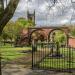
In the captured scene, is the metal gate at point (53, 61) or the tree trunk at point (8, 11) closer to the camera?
the tree trunk at point (8, 11)

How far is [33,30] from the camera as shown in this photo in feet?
195

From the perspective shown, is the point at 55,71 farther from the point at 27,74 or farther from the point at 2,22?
the point at 2,22

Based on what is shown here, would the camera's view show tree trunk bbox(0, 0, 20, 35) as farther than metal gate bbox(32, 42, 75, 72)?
No

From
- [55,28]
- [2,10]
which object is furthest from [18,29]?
[2,10]

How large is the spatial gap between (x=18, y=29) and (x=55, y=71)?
151ft

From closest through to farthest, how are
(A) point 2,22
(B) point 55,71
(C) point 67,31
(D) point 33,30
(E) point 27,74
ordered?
1. (A) point 2,22
2. (E) point 27,74
3. (B) point 55,71
4. (C) point 67,31
5. (D) point 33,30

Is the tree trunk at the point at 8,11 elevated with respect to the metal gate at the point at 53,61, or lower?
elevated

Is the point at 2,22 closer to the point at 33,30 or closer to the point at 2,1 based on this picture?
the point at 2,1

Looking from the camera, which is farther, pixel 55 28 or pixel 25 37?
pixel 25 37

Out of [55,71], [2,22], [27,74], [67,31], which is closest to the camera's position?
[2,22]

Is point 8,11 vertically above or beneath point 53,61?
above

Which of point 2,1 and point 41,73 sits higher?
point 2,1

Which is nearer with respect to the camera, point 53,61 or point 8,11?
point 8,11

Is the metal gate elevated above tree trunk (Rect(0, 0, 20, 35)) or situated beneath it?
situated beneath
